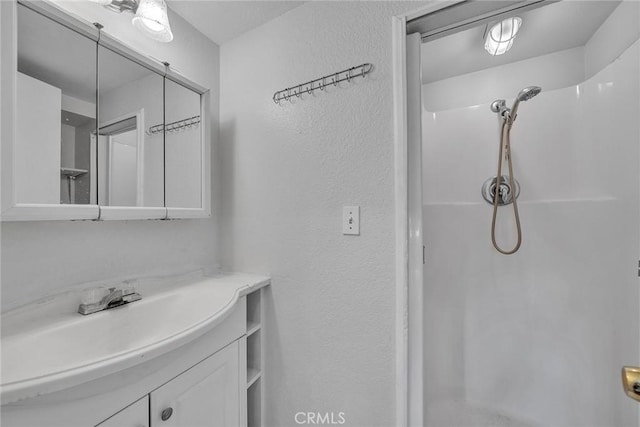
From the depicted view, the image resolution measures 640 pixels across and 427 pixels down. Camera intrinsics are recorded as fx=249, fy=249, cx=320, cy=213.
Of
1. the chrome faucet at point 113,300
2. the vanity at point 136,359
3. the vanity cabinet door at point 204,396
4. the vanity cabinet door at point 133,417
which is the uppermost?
the chrome faucet at point 113,300

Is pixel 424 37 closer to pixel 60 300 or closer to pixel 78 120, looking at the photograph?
pixel 78 120

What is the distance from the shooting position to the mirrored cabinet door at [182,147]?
111cm

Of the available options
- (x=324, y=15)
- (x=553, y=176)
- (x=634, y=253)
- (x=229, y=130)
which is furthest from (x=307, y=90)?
(x=634, y=253)

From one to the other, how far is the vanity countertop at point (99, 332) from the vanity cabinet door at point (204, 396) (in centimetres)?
15

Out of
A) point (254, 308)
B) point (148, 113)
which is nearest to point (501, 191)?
point (254, 308)

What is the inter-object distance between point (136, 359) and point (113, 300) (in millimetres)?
413

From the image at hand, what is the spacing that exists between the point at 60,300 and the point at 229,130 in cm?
96

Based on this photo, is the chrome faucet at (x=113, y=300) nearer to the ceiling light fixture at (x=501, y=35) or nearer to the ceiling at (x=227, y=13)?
the ceiling at (x=227, y=13)

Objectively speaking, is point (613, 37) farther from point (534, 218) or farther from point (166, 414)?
point (166, 414)

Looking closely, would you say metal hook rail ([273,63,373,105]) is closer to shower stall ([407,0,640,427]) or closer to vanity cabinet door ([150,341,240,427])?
shower stall ([407,0,640,427])

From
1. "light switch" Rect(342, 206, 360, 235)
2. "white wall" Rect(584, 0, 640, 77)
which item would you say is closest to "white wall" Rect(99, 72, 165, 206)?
"light switch" Rect(342, 206, 360, 235)

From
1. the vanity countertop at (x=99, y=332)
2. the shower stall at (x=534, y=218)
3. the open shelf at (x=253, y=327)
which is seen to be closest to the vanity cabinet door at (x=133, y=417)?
the vanity countertop at (x=99, y=332)

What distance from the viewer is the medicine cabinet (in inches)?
27.0

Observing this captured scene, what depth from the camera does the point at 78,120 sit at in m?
0.82
